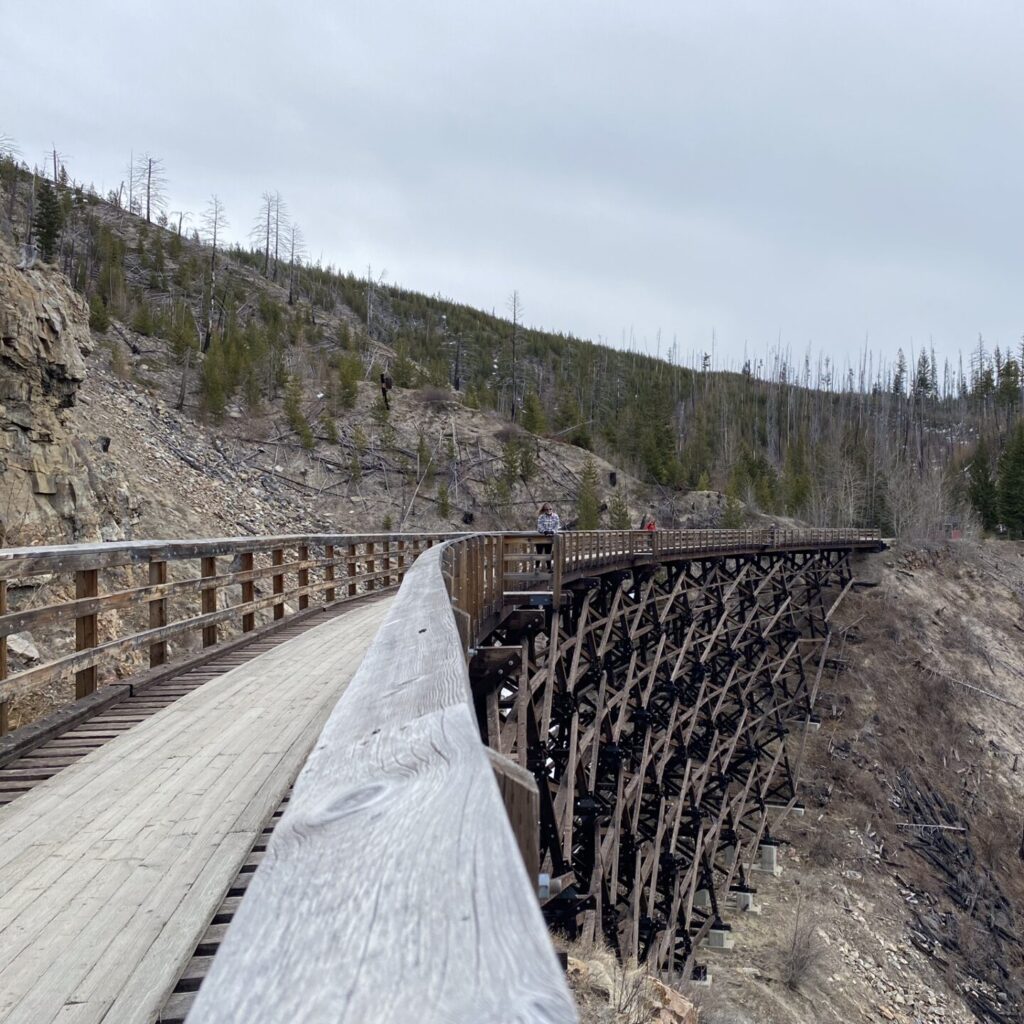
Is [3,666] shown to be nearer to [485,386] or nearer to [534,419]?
[534,419]

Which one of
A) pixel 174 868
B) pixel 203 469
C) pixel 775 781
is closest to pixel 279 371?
pixel 203 469

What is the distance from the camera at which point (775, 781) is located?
2245cm

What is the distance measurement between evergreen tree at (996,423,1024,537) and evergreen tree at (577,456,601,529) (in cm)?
3266

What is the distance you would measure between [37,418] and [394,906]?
50.4ft

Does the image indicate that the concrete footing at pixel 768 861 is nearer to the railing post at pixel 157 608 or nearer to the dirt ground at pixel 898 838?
the dirt ground at pixel 898 838

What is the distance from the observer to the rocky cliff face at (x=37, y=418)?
12602 mm

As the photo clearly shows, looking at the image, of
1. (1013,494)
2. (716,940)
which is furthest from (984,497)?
(716,940)

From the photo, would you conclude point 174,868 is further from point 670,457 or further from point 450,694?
point 670,457

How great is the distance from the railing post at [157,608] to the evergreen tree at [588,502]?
1373 inches

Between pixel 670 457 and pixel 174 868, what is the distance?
53.7 m

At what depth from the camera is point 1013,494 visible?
179ft

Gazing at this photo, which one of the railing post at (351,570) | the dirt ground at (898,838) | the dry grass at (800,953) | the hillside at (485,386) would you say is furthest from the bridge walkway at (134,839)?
the hillside at (485,386)

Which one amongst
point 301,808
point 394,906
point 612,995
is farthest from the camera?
point 612,995

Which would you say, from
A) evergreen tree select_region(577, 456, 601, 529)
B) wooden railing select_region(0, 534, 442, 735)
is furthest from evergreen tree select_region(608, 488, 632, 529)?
wooden railing select_region(0, 534, 442, 735)
